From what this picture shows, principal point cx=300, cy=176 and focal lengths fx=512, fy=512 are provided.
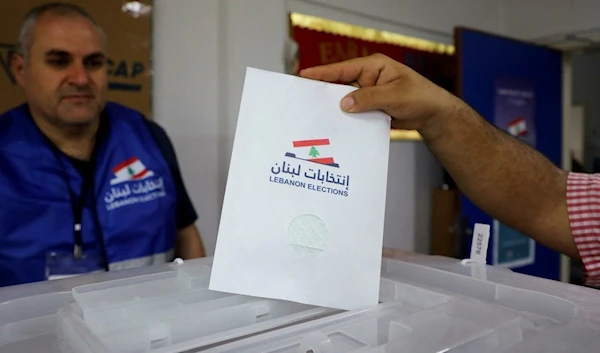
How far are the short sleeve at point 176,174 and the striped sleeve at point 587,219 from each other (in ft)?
3.07

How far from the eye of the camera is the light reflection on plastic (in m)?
1.60

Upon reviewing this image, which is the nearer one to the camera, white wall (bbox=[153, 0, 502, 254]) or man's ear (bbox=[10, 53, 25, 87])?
man's ear (bbox=[10, 53, 25, 87])

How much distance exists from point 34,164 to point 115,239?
0.78ft

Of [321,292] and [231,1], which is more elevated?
[231,1]

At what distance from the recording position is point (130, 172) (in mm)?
1232

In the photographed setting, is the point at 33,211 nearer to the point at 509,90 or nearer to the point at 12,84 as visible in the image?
the point at 12,84

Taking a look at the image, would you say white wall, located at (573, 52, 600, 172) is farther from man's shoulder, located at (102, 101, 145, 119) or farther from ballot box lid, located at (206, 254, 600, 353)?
ballot box lid, located at (206, 254, 600, 353)

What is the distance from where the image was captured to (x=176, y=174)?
1.38 metres

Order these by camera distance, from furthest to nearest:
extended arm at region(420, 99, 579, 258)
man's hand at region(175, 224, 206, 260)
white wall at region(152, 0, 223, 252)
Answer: white wall at region(152, 0, 223, 252), man's hand at region(175, 224, 206, 260), extended arm at region(420, 99, 579, 258)

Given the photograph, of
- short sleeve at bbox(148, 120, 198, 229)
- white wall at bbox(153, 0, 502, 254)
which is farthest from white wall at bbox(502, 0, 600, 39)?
short sleeve at bbox(148, 120, 198, 229)

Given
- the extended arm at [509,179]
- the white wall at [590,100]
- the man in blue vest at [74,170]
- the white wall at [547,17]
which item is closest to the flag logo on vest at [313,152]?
the extended arm at [509,179]

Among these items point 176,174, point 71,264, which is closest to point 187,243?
point 176,174

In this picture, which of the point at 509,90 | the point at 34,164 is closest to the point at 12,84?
the point at 34,164

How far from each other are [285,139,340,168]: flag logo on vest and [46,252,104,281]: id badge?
65 cm
